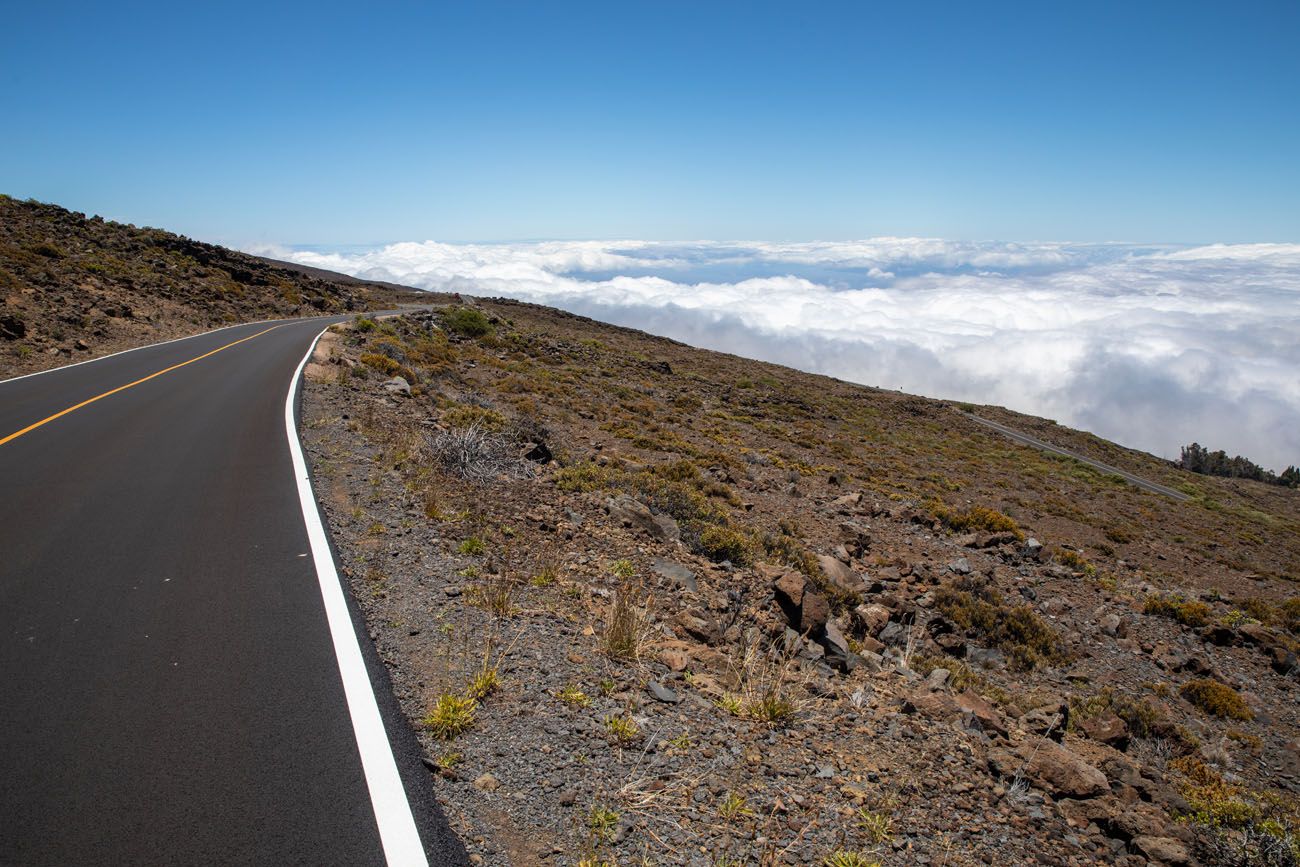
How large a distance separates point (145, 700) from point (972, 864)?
16.2 ft

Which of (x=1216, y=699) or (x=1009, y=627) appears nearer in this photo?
(x=1216, y=699)

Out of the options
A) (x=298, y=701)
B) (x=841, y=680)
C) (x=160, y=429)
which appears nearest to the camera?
(x=298, y=701)

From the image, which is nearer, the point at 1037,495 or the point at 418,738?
the point at 418,738

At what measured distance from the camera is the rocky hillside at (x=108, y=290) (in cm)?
1829

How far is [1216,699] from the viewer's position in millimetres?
8875

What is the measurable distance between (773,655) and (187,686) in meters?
4.47

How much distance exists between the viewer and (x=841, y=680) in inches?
246

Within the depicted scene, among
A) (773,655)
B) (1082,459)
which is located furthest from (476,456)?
(1082,459)

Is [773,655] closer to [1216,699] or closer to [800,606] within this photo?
[800,606]

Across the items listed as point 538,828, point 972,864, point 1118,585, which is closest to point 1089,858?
point 972,864

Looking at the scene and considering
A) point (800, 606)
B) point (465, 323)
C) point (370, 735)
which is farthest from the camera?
point (465, 323)

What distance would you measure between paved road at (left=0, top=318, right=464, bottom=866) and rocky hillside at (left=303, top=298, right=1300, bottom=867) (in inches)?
13.7

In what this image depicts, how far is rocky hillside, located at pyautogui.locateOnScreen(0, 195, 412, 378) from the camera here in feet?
60.0

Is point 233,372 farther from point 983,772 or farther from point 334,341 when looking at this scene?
point 983,772
